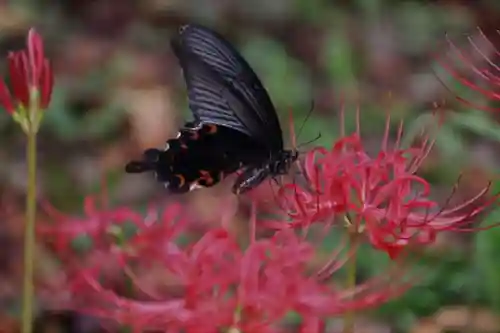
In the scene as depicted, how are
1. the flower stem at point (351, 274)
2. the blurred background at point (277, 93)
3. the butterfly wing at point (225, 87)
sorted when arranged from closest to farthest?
1. the flower stem at point (351, 274)
2. the butterfly wing at point (225, 87)
3. the blurred background at point (277, 93)

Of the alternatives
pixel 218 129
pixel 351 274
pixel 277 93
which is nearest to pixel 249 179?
pixel 218 129

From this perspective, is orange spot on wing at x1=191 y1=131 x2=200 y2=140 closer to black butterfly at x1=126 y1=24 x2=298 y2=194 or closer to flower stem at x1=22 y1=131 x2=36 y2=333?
black butterfly at x1=126 y1=24 x2=298 y2=194

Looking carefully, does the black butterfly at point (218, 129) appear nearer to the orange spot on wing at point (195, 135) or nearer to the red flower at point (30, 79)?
the orange spot on wing at point (195, 135)

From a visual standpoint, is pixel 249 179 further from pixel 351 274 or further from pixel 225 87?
pixel 351 274

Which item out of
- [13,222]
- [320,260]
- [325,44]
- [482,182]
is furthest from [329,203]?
[325,44]

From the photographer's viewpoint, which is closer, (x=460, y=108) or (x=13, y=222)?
(x=460, y=108)

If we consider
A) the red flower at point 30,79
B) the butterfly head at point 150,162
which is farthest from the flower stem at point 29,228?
the butterfly head at point 150,162

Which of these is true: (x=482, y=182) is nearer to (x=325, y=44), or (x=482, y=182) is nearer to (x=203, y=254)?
(x=325, y=44)

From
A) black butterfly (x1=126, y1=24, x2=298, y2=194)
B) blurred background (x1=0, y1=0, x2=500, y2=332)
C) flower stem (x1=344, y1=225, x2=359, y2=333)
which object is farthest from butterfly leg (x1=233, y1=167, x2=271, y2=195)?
blurred background (x1=0, y1=0, x2=500, y2=332)
